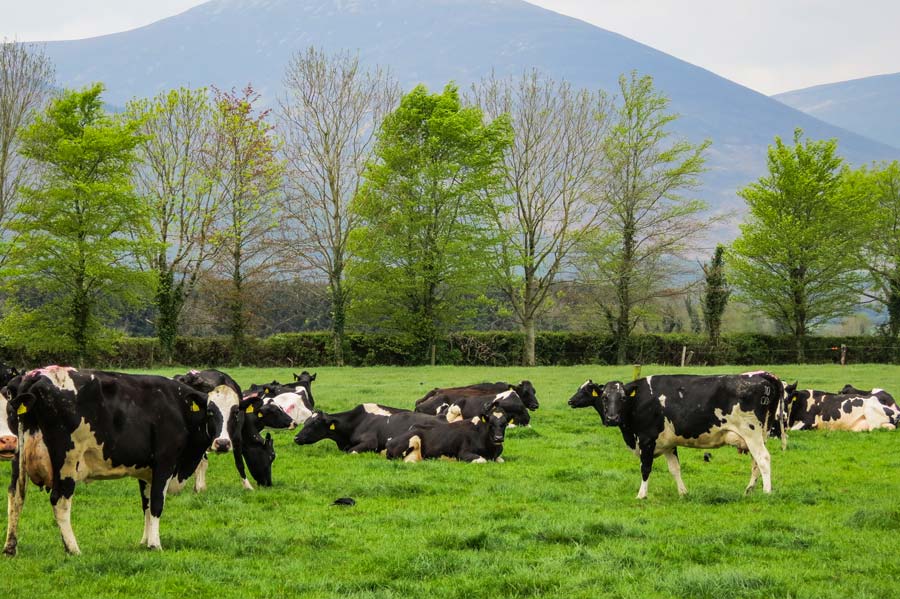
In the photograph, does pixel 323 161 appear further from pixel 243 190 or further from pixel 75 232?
pixel 75 232

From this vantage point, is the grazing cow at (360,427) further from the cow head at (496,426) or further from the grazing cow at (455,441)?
the cow head at (496,426)

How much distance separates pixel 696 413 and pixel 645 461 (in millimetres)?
937

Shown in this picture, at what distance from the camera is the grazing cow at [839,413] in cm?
1939

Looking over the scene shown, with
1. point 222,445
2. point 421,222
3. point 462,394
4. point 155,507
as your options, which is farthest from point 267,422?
point 421,222

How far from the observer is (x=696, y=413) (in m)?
11.9

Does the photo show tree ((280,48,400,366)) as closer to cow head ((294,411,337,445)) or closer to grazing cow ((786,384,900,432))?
grazing cow ((786,384,900,432))

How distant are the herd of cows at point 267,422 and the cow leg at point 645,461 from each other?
0.01 meters

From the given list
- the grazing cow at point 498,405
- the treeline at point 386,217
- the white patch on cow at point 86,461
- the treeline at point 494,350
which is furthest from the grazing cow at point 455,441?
the treeline at point 494,350

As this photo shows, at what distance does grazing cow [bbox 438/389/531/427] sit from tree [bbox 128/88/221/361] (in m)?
35.2

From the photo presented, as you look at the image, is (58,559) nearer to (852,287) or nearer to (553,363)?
(553,363)

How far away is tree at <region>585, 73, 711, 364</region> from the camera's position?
198ft

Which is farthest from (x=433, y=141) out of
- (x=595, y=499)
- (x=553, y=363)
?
(x=595, y=499)

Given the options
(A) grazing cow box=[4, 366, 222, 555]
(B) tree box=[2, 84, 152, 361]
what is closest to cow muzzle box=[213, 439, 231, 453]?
(A) grazing cow box=[4, 366, 222, 555]

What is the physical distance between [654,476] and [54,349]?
119ft
